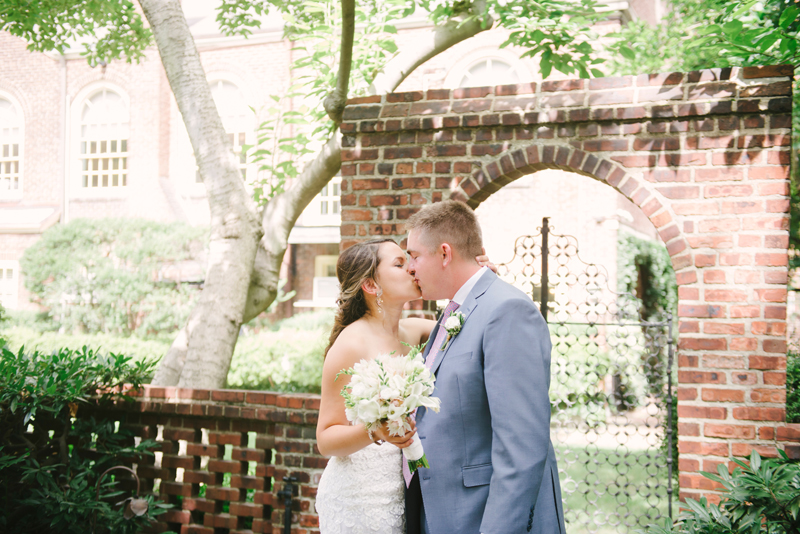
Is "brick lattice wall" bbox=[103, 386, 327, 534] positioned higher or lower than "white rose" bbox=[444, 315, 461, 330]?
lower

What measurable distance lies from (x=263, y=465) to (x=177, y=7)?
4543mm

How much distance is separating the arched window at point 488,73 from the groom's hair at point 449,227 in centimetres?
1344

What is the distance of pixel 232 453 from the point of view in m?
4.32

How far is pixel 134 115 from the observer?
18.8 m

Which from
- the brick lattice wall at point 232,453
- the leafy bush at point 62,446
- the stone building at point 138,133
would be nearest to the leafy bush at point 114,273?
→ the stone building at point 138,133

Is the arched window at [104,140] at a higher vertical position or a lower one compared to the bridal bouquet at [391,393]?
higher

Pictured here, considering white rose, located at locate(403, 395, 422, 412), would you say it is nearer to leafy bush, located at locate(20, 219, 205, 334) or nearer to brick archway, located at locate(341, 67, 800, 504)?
brick archway, located at locate(341, 67, 800, 504)

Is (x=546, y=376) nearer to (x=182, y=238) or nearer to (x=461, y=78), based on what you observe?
(x=461, y=78)

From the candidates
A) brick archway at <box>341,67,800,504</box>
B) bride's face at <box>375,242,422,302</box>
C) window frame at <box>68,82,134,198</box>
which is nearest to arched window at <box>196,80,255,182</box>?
window frame at <box>68,82,134,198</box>

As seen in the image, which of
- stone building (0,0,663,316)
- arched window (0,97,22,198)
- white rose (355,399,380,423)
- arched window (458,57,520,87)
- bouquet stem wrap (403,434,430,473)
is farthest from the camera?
arched window (0,97,22,198)

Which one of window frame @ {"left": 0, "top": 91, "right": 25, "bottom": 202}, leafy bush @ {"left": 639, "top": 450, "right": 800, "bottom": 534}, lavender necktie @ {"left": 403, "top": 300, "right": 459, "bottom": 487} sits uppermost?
window frame @ {"left": 0, "top": 91, "right": 25, "bottom": 202}

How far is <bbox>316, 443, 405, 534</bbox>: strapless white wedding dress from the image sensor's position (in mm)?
2781

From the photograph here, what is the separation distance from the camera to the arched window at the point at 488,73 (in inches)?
598

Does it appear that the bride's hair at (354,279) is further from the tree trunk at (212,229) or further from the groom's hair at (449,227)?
the tree trunk at (212,229)
